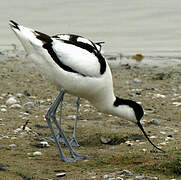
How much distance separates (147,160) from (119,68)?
5.14 meters

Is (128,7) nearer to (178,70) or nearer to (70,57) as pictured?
(178,70)

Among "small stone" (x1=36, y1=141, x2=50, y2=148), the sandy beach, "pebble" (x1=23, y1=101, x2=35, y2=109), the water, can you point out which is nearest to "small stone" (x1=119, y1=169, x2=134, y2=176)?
the sandy beach

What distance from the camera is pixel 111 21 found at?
13.3m

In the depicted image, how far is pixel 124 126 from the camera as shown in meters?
6.01

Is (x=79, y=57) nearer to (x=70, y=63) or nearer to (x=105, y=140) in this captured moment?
(x=70, y=63)

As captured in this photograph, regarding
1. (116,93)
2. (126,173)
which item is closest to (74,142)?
(126,173)

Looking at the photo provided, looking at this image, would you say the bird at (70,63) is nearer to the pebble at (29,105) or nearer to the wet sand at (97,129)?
the wet sand at (97,129)

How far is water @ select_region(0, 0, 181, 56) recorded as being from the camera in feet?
37.5

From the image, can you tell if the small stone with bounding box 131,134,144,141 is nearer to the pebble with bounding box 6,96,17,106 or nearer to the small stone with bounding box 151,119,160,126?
the small stone with bounding box 151,119,160,126

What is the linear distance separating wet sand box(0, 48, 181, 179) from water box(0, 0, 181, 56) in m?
2.11

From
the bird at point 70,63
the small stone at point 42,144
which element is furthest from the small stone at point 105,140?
the small stone at point 42,144

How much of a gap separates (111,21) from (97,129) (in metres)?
7.88

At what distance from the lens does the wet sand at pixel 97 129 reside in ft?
14.3

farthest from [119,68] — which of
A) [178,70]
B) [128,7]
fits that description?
[128,7]
